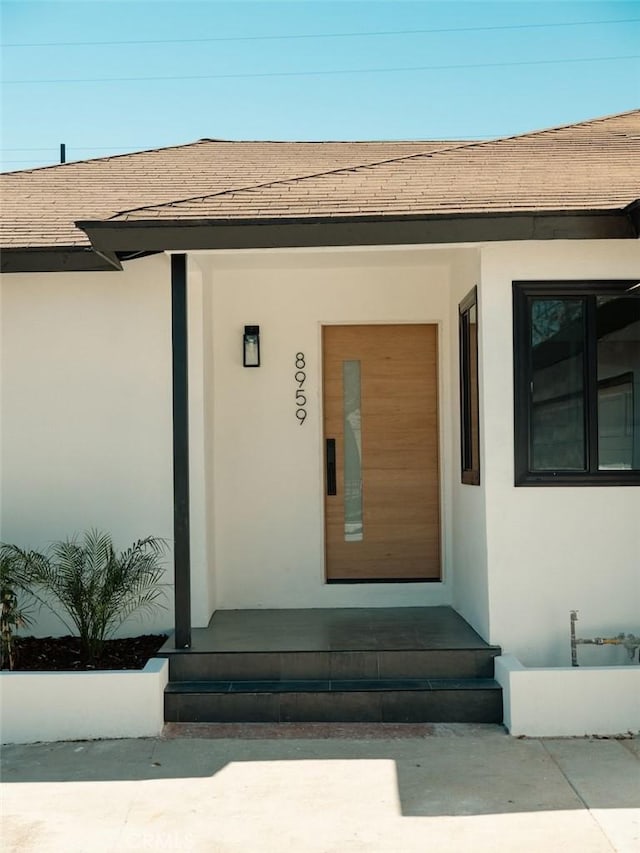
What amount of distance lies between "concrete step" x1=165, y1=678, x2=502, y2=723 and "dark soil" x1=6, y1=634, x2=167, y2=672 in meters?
0.60

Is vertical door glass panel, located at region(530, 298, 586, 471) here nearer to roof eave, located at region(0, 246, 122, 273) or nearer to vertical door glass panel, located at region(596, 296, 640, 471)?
vertical door glass panel, located at region(596, 296, 640, 471)

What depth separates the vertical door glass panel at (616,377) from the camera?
20.7 feet

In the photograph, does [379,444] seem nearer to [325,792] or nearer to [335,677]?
[335,677]

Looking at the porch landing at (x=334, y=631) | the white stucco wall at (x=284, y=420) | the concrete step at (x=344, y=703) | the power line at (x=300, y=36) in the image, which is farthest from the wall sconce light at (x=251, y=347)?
the power line at (x=300, y=36)

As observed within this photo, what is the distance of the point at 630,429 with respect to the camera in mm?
6352

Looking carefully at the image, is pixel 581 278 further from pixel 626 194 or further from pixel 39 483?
pixel 39 483

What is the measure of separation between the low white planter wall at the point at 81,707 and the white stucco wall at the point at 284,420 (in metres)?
2.12

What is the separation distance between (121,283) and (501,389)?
10.2 ft

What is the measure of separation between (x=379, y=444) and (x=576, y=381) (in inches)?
87.5

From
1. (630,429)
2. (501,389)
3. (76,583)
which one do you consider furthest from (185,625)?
(630,429)

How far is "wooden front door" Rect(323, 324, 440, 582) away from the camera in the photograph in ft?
26.5

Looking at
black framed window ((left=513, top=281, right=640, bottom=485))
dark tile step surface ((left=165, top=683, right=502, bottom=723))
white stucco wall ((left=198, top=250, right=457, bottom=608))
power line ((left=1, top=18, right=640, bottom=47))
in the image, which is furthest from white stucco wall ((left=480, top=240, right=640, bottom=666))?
power line ((left=1, top=18, right=640, bottom=47))

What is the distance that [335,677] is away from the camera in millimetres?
6227

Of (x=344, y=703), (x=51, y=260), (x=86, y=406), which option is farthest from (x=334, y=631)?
(x=51, y=260)
